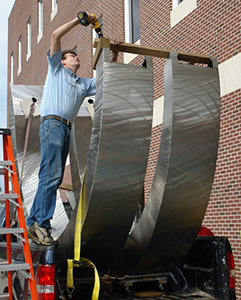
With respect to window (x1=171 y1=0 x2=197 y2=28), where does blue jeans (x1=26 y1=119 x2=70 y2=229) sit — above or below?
below

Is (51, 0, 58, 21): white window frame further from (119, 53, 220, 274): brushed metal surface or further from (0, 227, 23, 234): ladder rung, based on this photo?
(0, 227, 23, 234): ladder rung

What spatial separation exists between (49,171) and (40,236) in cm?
55

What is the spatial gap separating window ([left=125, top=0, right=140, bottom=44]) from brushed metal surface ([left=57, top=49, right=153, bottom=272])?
9.82m

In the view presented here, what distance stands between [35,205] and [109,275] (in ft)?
3.03

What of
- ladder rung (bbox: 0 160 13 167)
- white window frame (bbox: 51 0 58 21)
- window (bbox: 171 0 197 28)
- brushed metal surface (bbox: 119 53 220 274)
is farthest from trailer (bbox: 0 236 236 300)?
white window frame (bbox: 51 0 58 21)

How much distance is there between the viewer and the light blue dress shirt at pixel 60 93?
145 inches

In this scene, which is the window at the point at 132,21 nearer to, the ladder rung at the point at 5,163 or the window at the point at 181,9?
the window at the point at 181,9

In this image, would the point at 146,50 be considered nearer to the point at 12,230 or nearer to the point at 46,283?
the point at 12,230

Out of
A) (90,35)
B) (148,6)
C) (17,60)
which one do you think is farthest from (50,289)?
(17,60)

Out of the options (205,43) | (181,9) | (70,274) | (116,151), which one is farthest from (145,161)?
(181,9)

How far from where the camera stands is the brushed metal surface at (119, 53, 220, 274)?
312 centimetres

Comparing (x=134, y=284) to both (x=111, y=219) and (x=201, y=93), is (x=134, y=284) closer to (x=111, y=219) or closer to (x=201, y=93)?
(x=111, y=219)

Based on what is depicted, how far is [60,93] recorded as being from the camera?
3.73 m

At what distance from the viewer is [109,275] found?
12.3ft
